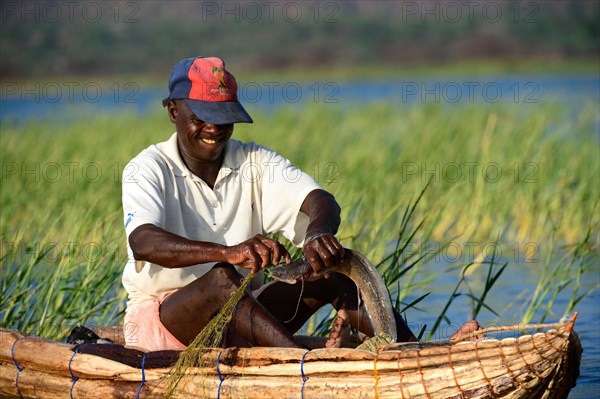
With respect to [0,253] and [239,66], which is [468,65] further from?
[0,253]

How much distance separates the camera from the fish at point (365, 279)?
12.3ft

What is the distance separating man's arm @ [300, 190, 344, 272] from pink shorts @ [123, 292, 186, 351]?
636mm

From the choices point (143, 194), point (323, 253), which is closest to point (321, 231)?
point (323, 253)

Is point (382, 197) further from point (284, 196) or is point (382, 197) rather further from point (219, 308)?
point (219, 308)

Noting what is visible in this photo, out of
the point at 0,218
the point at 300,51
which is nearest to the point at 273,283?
the point at 0,218

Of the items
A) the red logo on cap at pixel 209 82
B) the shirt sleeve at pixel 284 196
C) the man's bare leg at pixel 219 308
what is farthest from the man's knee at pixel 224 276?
the red logo on cap at pixel 209 82

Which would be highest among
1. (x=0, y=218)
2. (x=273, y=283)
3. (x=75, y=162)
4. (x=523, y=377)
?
(x=75, y=162)

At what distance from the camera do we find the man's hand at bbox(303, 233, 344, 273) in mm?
3721

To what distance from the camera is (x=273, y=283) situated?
161 inches

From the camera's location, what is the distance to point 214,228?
4184 mm

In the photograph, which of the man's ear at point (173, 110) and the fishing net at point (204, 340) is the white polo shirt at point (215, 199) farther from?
the fishing net at point (204, 340)

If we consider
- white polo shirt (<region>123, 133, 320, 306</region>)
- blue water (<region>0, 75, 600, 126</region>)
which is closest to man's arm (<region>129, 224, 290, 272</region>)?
white polo shirt (<region>123, 133, 320, 306</region>)

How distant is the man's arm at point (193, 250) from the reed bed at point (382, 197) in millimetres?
386

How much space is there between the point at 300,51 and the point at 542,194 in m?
36.4
